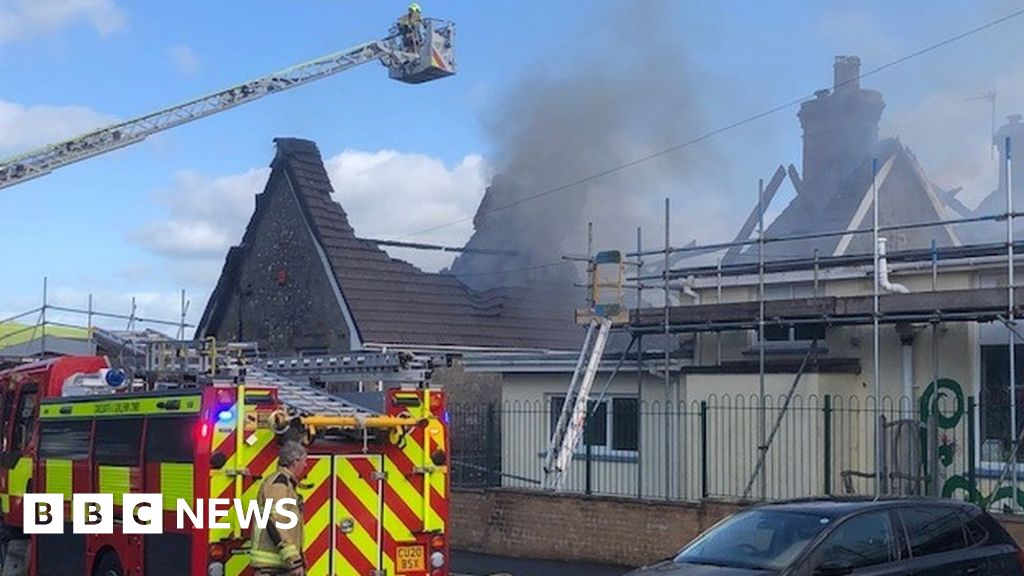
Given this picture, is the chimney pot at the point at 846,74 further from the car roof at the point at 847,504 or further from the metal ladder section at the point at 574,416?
the car roof at the point at 847,504

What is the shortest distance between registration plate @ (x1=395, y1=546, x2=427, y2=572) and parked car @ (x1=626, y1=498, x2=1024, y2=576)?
6.10ft

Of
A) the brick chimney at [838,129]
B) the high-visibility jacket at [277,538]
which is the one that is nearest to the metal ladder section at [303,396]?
the high-visibility jacket at [277,538]

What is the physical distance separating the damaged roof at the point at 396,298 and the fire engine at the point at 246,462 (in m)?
13.0

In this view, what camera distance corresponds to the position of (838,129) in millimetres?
27938

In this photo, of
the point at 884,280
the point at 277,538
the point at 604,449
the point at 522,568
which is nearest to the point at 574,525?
the point at 522,568

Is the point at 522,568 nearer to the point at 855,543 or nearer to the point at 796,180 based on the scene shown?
the point at 855,543

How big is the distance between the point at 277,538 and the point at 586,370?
926 centimetres

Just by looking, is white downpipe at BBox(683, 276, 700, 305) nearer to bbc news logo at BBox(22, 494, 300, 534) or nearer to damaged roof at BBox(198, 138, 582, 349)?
damaged roof at BBox(198, 138, 582, 349)

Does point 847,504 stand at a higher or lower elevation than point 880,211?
lower

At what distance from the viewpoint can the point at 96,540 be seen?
11.2 m

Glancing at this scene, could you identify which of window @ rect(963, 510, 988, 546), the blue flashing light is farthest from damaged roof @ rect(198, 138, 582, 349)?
window @ rect(963, 510, 988, 546)

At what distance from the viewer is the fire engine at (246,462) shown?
9531mm

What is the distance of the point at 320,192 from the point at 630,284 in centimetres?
1059

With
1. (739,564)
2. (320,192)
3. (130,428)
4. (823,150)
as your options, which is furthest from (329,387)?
(823,150)
